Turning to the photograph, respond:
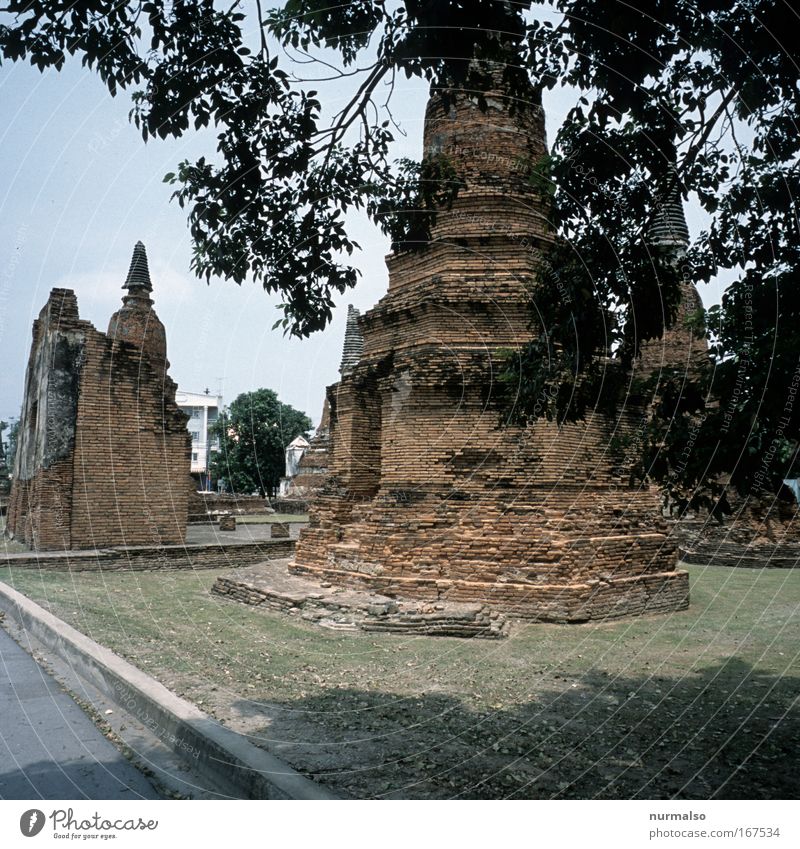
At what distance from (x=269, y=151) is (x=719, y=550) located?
54.4 ft

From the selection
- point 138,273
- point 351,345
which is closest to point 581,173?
point 351,345

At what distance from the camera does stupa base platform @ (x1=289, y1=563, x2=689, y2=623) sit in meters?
9.27

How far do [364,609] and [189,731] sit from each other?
15.7 feet

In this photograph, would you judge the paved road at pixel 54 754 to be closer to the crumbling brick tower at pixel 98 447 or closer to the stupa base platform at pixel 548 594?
the stupa base platform at pixel 548 594

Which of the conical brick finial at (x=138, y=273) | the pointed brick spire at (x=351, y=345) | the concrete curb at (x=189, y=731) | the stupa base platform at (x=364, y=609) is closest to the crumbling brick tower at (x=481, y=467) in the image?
the stupa base platform at (x=364, y=609)

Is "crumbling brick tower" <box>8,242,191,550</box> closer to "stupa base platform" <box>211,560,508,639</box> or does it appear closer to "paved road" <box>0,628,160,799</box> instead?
"stupa base platform" <box>211,560,508,639</box>

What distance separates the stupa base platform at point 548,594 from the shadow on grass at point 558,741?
252 cm

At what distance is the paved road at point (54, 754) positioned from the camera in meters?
3.98

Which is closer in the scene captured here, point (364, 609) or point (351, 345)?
point (364, 609)

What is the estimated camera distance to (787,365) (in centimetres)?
379

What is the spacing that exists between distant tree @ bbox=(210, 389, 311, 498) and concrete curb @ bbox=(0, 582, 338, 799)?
1313 cm

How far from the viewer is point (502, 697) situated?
6070mm

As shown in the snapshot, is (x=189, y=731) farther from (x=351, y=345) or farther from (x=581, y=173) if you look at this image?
(x=351, y=345)
